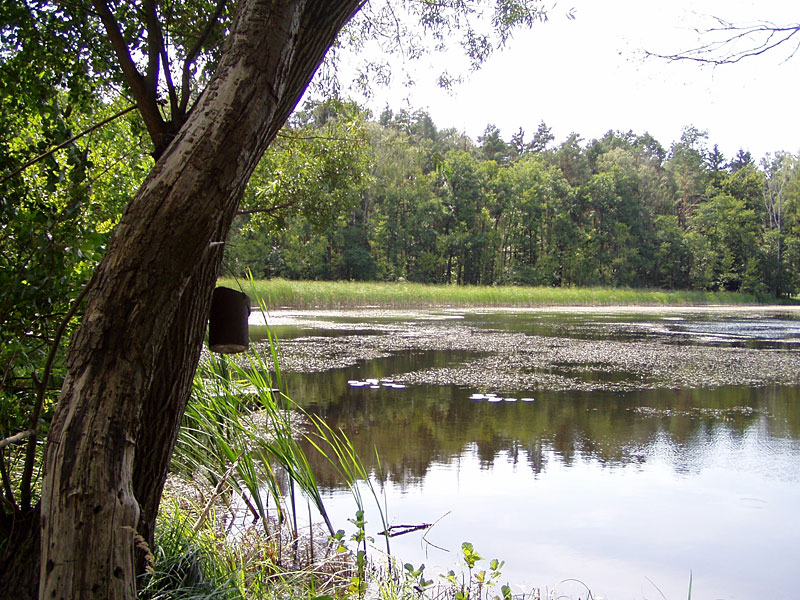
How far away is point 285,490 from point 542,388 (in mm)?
3623

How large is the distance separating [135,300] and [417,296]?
69.1 ft

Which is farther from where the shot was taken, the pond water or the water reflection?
the water reflection

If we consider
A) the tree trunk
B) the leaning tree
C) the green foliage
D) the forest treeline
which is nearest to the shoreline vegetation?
the forest treeline

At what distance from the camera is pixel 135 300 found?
1275 millimetres

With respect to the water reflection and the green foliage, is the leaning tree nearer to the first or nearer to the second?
the green foliage

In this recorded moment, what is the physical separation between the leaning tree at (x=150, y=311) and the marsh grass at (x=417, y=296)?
46.0ft

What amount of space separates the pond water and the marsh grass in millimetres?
10249

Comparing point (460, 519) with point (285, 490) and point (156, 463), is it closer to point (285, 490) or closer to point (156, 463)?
point (285, 490)

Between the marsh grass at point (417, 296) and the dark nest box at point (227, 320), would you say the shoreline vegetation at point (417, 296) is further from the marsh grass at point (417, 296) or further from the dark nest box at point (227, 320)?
the dark nest box at point (227, 320)

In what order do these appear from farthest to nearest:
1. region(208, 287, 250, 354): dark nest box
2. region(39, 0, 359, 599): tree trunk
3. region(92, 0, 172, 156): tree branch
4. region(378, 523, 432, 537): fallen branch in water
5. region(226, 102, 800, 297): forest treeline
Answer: region(226, 102, 800, 297): forest treeline, region(378, 523, 432, 537): fallen branch in water, region(208, 287, 250, 354): dark nest box, region(92, 0, 172, 156): tree branch, region(39, 0, 359, 599): tree trunk

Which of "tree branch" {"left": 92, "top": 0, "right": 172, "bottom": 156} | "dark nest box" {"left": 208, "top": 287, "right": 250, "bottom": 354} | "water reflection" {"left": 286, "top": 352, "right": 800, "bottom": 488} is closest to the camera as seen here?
"tree branch" {"left": 92, "top": 0, "right": 172, "bottom": 156}

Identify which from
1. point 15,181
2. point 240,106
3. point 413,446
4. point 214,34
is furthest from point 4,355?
point 413,446

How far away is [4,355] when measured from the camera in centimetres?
179

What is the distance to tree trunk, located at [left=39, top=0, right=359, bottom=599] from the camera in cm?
121
